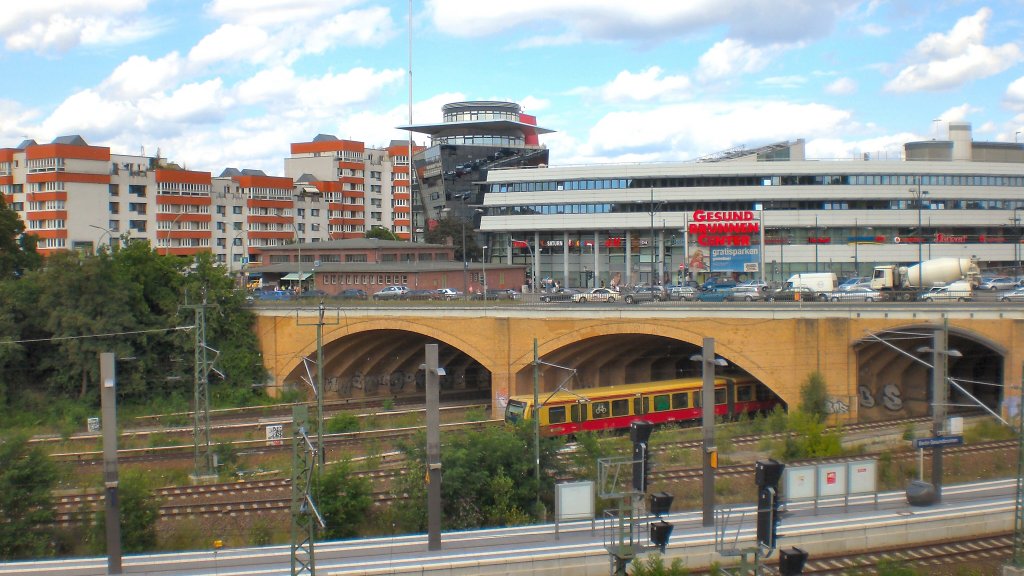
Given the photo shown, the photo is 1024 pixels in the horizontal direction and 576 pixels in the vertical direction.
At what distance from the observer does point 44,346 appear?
47781 millimetres

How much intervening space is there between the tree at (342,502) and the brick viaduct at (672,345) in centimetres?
910

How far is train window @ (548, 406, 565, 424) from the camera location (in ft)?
119

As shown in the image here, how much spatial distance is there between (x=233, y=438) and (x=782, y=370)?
23.6 metres

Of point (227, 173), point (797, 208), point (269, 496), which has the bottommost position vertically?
point (269, 496)

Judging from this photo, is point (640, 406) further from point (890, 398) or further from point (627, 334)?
point (890, 398)

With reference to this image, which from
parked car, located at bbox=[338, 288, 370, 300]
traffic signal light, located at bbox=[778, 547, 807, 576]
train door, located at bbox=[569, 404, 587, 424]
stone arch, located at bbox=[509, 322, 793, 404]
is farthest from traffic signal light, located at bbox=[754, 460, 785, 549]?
parked car, located at bbox=[338, 288, 370, 300]

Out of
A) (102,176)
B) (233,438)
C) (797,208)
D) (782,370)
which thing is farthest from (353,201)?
(782,370)

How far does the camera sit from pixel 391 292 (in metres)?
57.4

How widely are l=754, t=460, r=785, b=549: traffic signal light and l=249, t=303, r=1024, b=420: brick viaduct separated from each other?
16.8 meters

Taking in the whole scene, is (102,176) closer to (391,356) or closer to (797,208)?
(391,356)

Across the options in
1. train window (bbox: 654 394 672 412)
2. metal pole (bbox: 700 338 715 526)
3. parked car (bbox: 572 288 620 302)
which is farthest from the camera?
parked car (bbox: 572 288 620 302)

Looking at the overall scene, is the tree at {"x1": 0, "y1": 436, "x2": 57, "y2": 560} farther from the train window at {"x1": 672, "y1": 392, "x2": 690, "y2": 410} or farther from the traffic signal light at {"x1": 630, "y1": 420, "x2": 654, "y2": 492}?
the train window at {"x1": 672, "y1": 392, "x2": 690, "y2": 410}

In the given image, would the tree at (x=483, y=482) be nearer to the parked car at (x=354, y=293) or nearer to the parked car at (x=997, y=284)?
the parked car at (x=354, y=293)

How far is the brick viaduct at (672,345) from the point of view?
3634 cm
